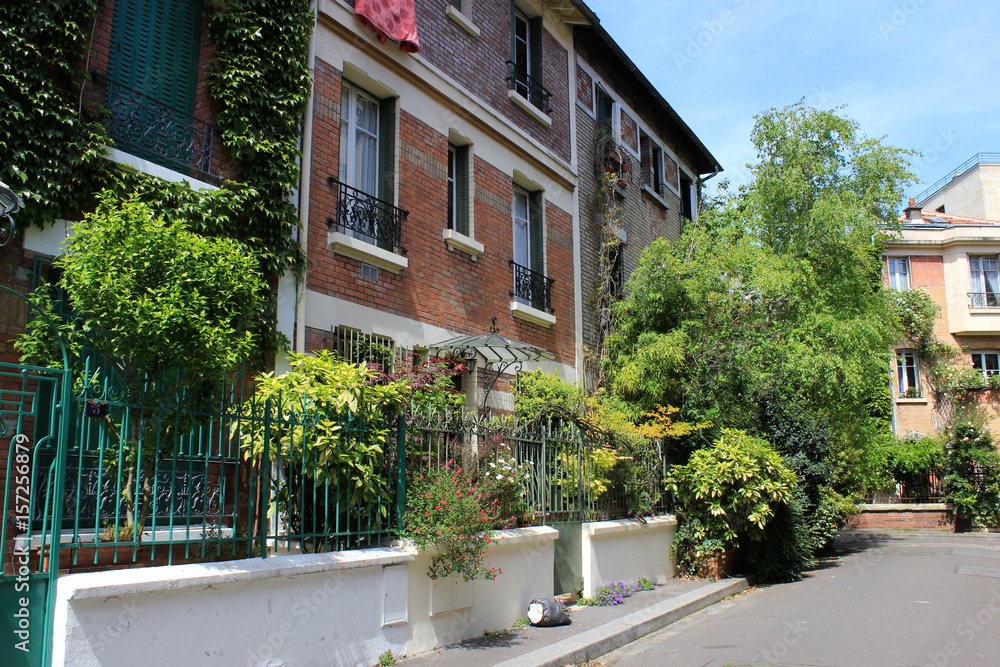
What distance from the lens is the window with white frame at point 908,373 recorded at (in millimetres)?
30406

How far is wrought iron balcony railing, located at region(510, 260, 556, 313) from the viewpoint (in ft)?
41.8

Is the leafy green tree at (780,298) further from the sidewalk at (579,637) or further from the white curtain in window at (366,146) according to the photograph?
the white curtain in window at (366,146)

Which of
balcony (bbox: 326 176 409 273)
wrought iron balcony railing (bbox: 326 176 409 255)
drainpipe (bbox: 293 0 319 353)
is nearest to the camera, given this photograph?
drainpipe (bbox: 293 0 319 353)

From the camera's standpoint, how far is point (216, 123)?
8328 millimetres

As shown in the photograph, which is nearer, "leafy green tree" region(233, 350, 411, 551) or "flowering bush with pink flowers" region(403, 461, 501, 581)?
"leafy green tree" region(233, 350, 411, 551)

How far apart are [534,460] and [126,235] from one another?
17.8 ft

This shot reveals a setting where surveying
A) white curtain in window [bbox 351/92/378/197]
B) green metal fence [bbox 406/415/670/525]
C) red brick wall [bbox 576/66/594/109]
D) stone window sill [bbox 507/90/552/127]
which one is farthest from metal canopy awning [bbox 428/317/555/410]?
red brick wall [bbox 576/66/594/109]

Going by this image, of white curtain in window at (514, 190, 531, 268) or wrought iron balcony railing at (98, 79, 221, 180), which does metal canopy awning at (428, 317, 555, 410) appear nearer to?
white curtain in window at (514, 190, 531, 268)

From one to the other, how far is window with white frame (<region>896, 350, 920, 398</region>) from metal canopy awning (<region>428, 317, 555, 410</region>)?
23555 mm

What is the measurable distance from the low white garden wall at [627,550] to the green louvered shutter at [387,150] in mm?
4539

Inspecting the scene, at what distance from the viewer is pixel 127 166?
7.23 metres

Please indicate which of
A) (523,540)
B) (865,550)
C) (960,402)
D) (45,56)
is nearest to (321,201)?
(45,56)

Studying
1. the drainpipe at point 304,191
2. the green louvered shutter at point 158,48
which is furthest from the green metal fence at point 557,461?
the green louvered shutter at point 158,48

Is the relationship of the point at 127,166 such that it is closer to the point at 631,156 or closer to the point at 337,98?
the point at 337,98
